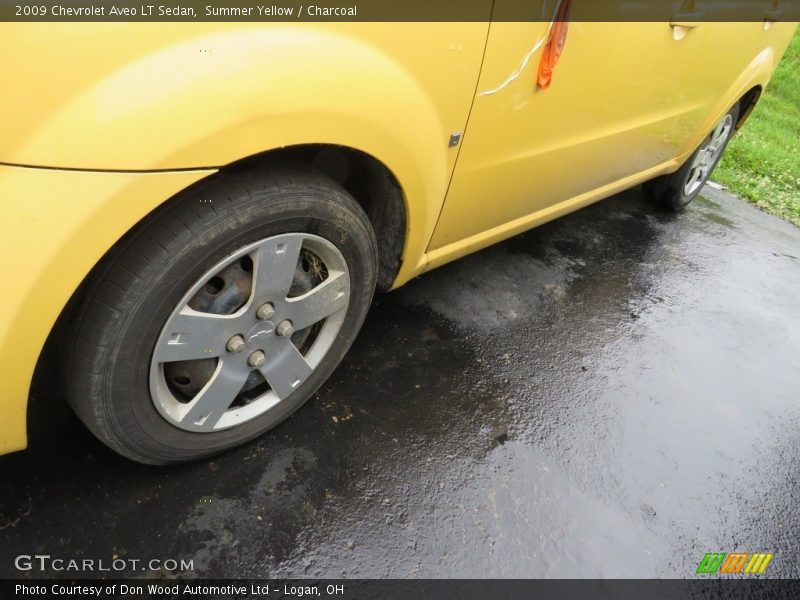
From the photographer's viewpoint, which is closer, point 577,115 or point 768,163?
point 577,115

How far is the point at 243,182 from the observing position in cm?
134

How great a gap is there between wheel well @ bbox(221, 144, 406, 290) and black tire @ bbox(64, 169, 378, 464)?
0.22 ft

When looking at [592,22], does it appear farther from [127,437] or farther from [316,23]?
[127,437]

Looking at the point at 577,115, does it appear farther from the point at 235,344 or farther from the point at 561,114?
the point at 235,344

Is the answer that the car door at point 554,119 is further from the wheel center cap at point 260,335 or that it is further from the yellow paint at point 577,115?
the wheel center cap at point 260,335

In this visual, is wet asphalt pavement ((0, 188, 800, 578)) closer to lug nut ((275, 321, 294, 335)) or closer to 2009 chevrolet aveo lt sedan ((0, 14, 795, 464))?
2009 chevrolet aveo lt sedan ((0, 14, 795, 464))

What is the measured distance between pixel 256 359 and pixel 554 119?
4.38 ft

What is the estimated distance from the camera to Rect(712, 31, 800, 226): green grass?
4.78m

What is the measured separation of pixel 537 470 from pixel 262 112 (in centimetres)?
145

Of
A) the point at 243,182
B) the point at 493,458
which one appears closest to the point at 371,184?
the point at 243,182

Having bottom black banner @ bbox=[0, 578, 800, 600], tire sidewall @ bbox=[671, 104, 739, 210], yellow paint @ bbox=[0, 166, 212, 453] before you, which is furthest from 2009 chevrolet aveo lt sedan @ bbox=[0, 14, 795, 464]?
tire sidewall @ bbox=[671, 104, 739, 210]

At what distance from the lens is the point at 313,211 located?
1.47 metres
